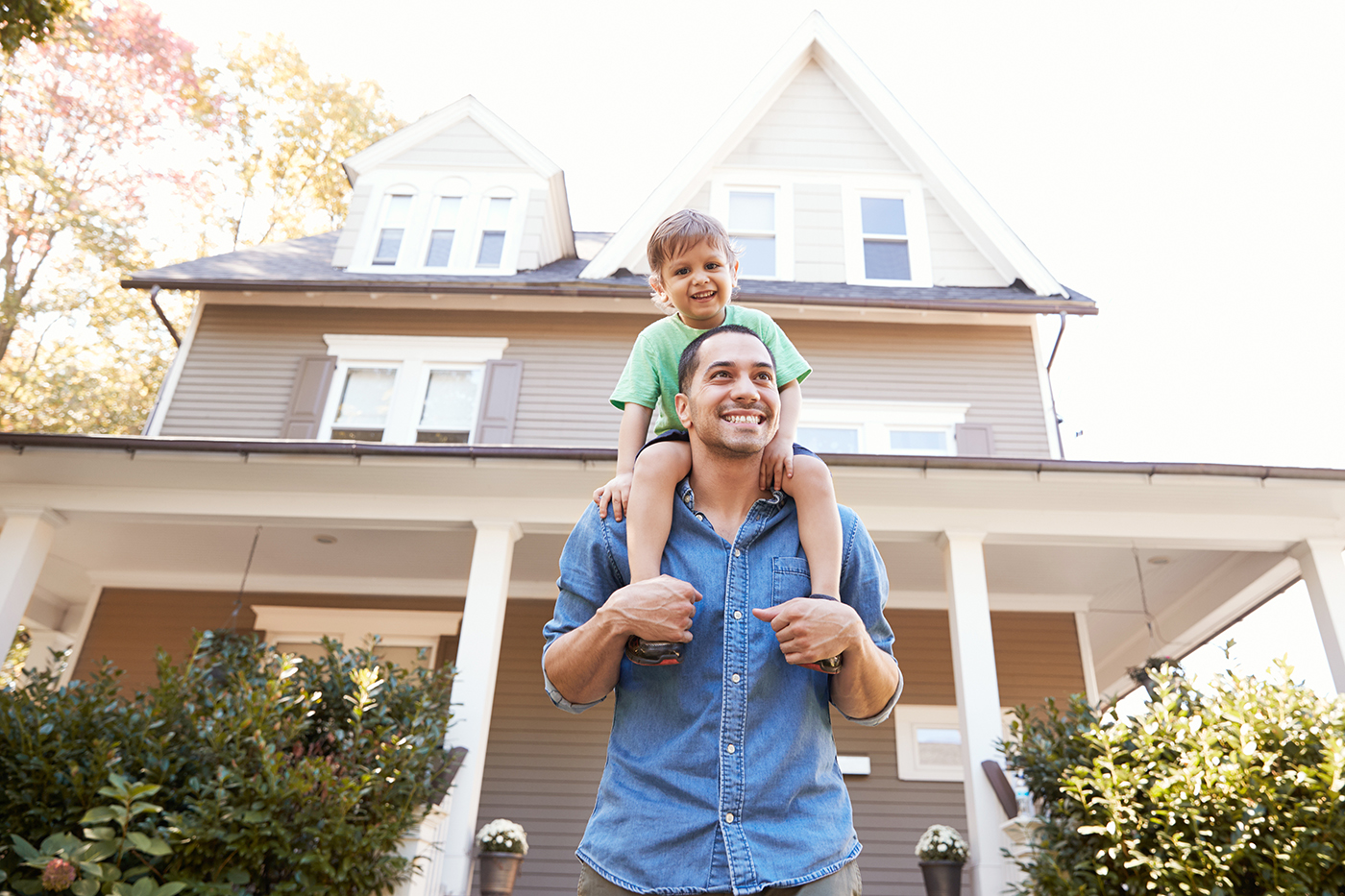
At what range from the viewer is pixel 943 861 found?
6.61 metres

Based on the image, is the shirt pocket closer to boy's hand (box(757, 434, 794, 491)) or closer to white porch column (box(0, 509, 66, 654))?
boy's hand (box(757, 434, 794, 491))

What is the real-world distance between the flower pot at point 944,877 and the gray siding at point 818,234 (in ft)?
21.2

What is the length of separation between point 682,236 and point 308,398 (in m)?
8.76

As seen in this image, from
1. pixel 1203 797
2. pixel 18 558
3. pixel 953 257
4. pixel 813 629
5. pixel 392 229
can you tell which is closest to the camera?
pixel 813 629

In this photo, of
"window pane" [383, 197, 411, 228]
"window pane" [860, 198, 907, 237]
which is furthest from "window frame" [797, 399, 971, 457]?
"window pane" [383, 197, 411, 228]

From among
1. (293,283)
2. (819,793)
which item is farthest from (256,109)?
(819,793)

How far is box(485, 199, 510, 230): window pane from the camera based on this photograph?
37.1 feet

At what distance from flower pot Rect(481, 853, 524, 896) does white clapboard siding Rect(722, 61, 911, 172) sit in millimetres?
8331

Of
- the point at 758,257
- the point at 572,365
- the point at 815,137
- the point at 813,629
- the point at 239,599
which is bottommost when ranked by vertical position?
the point at 813,629

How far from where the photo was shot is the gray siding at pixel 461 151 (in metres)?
11.7

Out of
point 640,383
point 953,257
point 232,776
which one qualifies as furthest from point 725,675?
point 953,257

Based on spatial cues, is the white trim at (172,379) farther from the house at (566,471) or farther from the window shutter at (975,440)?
the window shutter at (975,440)

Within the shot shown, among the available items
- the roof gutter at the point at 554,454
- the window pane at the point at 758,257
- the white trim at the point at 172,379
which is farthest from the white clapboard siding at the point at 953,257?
the white trim at the point at 172,379

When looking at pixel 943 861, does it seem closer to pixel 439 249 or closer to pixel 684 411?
pixel 684 411
